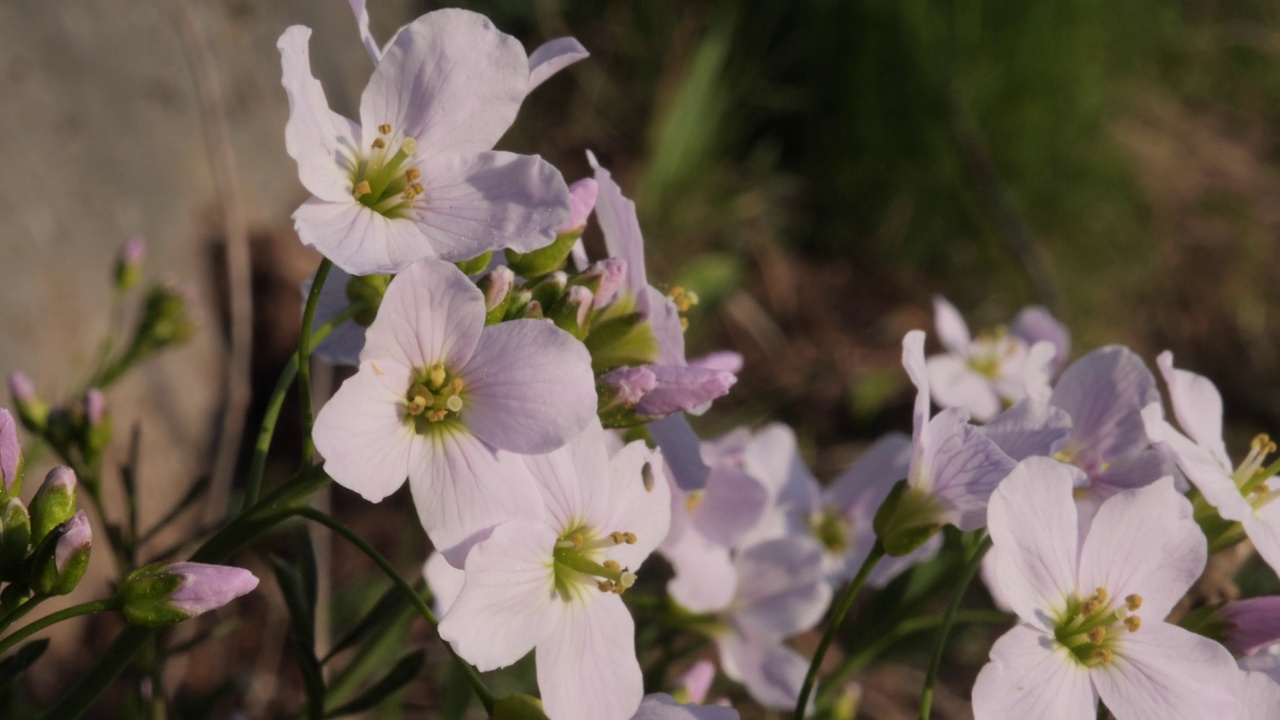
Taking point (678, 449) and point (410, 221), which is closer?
point (410, 221)

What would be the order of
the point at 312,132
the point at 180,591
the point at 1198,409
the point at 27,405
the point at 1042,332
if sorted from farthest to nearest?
the point at 1042,332, the point at 27,405, the point at 1198,409, the point at 312,132, the point at 180,591

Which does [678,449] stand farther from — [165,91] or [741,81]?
[741,81]

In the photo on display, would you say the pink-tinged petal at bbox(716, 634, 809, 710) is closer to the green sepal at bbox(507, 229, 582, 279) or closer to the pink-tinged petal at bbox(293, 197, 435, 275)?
the green sepal at bbox(507, 229, 582, 279)

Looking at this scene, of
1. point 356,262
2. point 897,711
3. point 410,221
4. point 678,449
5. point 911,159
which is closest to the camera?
point 356,262

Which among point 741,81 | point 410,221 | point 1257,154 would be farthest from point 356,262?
point 1257,154

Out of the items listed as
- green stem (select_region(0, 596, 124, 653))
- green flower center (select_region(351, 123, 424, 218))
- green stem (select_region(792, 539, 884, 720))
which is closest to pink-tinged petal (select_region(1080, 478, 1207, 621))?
green stem (select_region(792, 539, 884, 720))

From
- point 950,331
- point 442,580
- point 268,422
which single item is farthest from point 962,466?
point 950,331

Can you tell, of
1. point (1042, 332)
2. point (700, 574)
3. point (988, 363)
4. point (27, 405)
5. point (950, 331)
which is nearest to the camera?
point (700, 574)

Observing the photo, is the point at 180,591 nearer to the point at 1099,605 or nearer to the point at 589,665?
the point at 589,665
